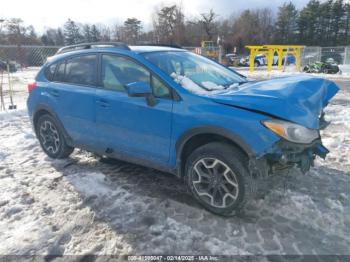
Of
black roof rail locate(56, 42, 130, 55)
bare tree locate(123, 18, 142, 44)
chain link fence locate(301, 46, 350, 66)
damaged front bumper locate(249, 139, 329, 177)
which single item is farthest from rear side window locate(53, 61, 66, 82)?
bare tree locate(123, 18, 142, 44)

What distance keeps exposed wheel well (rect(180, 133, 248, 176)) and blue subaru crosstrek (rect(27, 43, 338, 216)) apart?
0.01 m

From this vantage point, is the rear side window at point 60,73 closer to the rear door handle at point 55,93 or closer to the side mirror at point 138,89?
the rear door handle at point 55,93

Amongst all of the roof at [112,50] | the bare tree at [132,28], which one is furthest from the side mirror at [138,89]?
the bare tree at [132,28]

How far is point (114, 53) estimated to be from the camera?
3781mm

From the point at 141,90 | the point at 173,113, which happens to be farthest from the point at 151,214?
the point at 141,90

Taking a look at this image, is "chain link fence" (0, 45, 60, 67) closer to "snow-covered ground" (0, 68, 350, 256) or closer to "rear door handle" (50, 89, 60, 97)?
"rear door handle" (50, 89, 60, 97)

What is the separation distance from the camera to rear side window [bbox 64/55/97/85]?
13.1ft

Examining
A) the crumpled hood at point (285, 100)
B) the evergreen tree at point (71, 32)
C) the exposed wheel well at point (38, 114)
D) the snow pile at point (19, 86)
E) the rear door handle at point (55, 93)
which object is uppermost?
the evergreen tree at point (71, 32)

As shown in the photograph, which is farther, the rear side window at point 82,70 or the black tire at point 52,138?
the black tire at point 52,138

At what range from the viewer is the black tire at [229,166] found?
2891 mm

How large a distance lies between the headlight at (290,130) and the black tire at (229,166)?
42cm

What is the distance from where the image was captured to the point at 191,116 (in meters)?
3.04

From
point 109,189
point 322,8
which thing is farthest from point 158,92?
point 322,8

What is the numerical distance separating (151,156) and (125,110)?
24.7 inches
